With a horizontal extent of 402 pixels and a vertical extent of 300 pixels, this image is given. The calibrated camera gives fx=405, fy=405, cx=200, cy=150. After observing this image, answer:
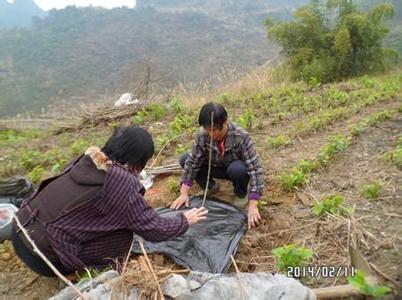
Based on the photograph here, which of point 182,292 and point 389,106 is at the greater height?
point 182,292

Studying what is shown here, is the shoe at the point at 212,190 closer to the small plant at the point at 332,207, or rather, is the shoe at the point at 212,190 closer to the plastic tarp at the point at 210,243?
the plastic tarp at the point at 210,243

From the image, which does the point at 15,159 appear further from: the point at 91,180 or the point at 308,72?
the point at 308,72

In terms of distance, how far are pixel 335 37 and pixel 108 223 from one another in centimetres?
1038

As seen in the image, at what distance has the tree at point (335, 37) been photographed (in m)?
11.0

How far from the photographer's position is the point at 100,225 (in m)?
2.12

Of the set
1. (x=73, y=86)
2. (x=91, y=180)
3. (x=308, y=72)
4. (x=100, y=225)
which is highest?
(x=91, y=180)

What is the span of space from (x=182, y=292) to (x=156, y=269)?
168 mm

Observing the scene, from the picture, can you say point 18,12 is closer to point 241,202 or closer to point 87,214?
point 241,202

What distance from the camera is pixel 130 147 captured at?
207cm

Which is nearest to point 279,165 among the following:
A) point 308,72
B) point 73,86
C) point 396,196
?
point 396,196

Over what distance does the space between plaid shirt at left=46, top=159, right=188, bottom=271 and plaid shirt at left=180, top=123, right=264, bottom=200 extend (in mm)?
797

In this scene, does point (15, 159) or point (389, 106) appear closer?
point (15, 159)

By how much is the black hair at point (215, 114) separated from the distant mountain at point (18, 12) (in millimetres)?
78575


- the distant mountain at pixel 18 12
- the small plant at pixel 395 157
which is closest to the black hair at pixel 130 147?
the small plant at pixel 395 157
